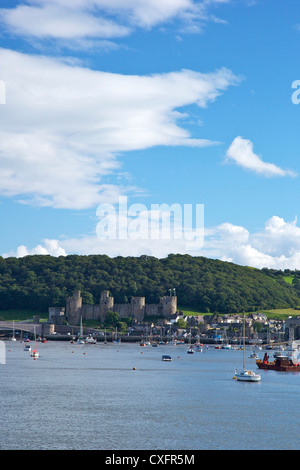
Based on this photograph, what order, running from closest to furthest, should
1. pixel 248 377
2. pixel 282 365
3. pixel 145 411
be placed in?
1. pixel 145 411
2. pixel 248 377
3. pixel 282 365

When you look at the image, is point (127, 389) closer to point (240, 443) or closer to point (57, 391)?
point (57, 391)

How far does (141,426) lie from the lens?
47.6 meters

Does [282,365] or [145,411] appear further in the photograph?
[282,365]

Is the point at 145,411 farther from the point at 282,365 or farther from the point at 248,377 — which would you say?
the point at 282,365

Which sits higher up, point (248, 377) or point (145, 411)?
point (248, 377)

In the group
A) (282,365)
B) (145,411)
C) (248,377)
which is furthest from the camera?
(282,365)

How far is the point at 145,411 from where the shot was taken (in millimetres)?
54438

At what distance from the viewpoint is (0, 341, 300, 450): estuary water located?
42750 millimetres

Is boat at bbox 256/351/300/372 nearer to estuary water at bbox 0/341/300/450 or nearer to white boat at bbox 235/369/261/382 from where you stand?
estuary water at bbox 0/341/300/450

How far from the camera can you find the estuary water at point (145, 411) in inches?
1683

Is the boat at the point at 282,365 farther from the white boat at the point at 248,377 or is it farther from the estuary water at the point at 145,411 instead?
the white boat at the point at 248,377

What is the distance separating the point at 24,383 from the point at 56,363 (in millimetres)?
32781

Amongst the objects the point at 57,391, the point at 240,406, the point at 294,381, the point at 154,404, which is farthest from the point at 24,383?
the point at 294,381

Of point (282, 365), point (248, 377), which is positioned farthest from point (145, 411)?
point (282, 365)
